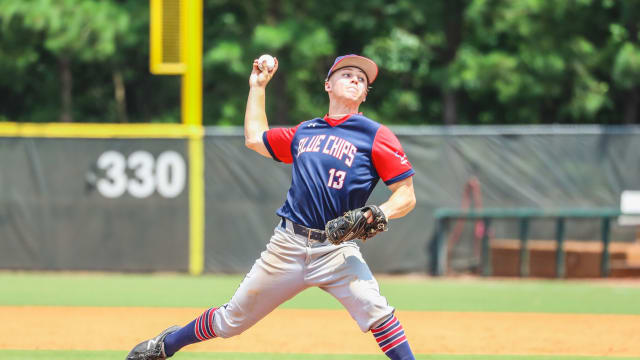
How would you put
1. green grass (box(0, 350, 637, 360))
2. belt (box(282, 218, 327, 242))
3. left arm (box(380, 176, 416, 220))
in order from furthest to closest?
green grass (box(0, 350, 637, 360))
belt (box(282, 218, 327, 242))
left arm (box(380, 176, 416, 220))

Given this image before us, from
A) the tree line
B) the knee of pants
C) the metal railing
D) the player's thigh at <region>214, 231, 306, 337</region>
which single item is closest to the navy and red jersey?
the player's thigh at <region>214, 231, 306, 337</region>

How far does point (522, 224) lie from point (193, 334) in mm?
8048

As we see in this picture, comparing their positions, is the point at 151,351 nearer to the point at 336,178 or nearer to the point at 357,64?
the point at 336,178

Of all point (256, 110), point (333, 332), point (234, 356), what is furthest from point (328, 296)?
point (256, 110)

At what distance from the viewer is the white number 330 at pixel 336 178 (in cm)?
477

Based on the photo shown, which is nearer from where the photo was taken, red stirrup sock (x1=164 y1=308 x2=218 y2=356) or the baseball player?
the baseball player

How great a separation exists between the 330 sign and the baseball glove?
8.12 meters

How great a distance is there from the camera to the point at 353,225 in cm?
457

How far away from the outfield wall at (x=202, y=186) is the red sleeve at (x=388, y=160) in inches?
304

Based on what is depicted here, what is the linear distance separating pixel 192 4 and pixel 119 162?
2518mm

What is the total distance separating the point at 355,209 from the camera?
4.77 metres

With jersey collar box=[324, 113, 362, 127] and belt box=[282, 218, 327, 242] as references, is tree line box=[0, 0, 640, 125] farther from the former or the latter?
belt box=[282, 218, 327, 242]

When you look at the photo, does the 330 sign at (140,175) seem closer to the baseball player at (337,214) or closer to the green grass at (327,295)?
the green grass at (327,295)

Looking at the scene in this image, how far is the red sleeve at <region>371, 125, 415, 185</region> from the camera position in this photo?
4770 millimetres
